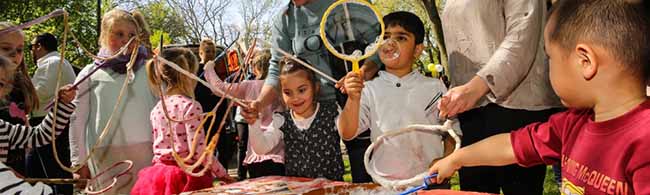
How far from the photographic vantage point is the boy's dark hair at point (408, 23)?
243cm

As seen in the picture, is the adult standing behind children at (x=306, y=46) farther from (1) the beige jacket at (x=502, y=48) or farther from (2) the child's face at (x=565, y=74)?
(2) the child's face at (x=565, y=74)

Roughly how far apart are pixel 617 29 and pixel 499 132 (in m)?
0.95

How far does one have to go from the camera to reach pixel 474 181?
2234mm

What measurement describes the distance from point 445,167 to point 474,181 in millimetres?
740

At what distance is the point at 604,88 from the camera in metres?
1.27

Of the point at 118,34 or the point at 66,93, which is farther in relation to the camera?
the point at 118,34

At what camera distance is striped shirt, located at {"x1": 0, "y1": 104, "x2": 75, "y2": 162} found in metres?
2.71

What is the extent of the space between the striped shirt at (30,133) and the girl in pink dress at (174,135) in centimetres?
38

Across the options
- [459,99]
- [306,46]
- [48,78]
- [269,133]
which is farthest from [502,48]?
[48,78]

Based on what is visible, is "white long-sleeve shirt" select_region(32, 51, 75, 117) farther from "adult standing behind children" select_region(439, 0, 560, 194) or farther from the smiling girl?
"adult standing behind children" select_region(439, 0, 560, 194)

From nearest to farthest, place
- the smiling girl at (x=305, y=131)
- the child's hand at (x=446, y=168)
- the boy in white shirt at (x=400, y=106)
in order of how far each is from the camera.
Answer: the child's hand at (x=446, y=168), the boy in white shirt at (x=400, y=106), the smiling girl at (x=305, y=131)

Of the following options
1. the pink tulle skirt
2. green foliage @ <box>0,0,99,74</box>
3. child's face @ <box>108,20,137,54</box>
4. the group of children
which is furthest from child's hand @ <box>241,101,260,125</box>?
green foliage @ <box>0,0,99,74</box>

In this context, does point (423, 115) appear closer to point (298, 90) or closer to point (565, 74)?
point (298, 90)

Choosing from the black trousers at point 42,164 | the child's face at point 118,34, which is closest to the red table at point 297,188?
the child's face at point 118,34
